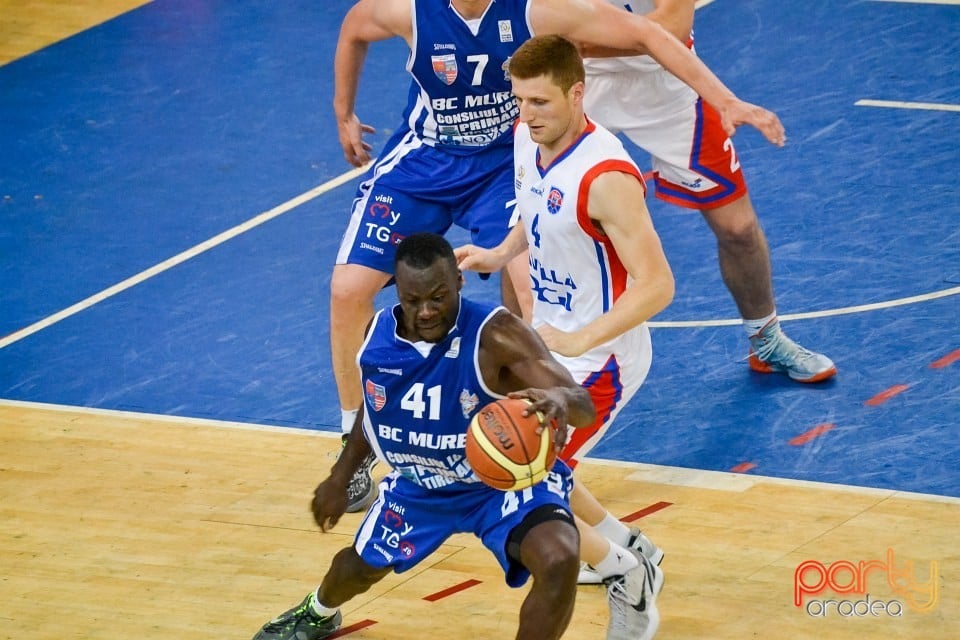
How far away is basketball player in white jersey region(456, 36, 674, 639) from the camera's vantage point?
6.57 metres

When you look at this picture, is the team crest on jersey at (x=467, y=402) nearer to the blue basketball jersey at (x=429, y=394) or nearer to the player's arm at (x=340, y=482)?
the blue basketball jersey at (x=429, y=394)

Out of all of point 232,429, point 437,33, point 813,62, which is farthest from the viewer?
point 813,62

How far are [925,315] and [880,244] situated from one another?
1.02 meters

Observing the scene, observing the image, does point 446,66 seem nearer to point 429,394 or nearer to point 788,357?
point 429,394

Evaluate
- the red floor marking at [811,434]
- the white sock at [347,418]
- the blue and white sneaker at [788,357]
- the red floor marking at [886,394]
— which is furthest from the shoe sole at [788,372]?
the white sock at [347,418]

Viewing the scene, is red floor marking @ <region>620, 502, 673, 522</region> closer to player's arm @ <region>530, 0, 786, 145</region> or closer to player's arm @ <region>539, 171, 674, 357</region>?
player's arm @ <region>539, 171, 674, 357</region>

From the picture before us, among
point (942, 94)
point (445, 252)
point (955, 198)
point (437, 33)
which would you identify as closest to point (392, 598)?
point (445, 252)

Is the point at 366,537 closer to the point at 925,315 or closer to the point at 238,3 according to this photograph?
the point at 925,315

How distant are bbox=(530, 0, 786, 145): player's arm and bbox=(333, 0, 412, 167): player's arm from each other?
713 mm

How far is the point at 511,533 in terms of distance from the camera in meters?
6.23

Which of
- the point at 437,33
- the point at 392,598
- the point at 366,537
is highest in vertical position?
the point at 437,33

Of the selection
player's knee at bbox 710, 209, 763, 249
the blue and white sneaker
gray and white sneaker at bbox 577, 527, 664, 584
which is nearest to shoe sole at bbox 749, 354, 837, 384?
the blue and white sneaker

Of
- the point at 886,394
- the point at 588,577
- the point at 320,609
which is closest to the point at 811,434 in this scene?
the point at 886,394

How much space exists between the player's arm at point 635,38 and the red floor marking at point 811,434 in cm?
164
